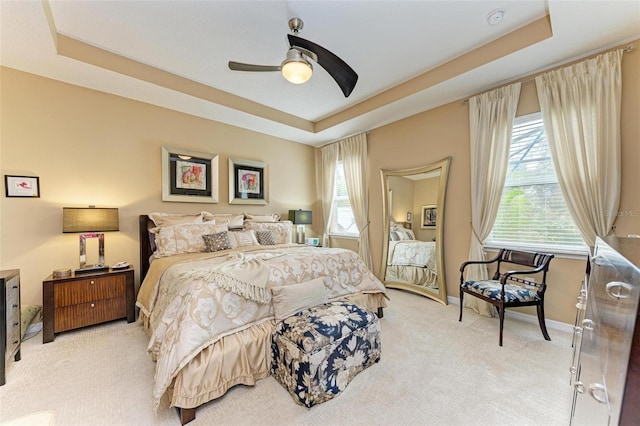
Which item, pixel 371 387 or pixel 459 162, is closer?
pixel 371 387

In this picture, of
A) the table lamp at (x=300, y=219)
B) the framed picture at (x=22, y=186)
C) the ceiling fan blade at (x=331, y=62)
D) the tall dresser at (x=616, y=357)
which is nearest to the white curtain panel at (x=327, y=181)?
the table lamp at (x=300, y=219)

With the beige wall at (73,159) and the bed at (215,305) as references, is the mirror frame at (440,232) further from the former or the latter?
the beige wall at (73,159)

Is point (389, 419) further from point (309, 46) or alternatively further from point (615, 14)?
point (615, 14)

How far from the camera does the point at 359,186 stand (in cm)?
466

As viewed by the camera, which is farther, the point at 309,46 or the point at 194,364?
the point at 309,46

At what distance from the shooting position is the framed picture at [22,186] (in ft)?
8.59

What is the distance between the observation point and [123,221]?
10.8ft

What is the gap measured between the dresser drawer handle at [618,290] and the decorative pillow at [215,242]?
3.20 m

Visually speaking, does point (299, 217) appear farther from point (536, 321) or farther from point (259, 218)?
point (536, 321)

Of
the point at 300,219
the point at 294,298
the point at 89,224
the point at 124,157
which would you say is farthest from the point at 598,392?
the point at 124,157

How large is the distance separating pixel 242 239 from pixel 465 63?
3418 millimetres

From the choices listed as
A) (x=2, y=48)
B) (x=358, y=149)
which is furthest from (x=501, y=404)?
(x=2, y=48)

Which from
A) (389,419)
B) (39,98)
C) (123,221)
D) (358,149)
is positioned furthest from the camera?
(358,149)

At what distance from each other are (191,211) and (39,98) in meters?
2.00
